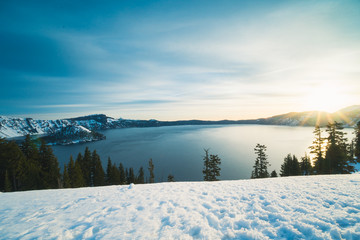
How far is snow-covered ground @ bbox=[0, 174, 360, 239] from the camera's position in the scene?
3.78 m

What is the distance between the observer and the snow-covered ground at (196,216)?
3783mm

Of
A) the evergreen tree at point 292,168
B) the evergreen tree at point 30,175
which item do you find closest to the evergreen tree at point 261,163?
the evergreen tree at point 292,168

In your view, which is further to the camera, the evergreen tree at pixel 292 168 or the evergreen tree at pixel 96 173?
the evergreen tree at pixel 292 168

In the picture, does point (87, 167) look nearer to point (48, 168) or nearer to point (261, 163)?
point (48, 168)

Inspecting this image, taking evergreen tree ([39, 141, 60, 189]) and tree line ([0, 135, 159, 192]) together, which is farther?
evergreen tree ([39, 141, 60, 189])

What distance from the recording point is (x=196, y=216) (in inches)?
185

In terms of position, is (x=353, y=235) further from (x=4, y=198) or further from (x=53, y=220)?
(x=4, y=198)

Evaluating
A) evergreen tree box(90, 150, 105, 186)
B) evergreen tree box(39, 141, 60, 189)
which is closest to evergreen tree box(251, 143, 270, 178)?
evergreen tree box(90, 150, 105, 186)

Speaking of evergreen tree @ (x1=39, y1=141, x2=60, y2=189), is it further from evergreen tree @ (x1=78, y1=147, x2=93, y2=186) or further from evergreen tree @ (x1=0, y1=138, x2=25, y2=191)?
evergreen tree @ (x1=78, y1=147, x2=93, y2=186)

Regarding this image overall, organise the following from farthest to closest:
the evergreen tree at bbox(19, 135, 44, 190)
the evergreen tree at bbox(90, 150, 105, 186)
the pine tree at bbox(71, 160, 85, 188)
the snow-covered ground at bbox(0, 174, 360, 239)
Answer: the evergreen tree at bbox(90, 150, 105, 186)
the pine tree at bbox(71, 160, 85, 188)
the evergreen tree at bbox(19, 135, 44, 190)
the snow-covered ground at bbox(0, 174, 360, 239)

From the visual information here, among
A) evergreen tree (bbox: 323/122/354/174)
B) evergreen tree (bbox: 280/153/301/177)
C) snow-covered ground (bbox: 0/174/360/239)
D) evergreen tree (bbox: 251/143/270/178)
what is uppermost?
snow-covered ground (bbox: 0/174/360/239)

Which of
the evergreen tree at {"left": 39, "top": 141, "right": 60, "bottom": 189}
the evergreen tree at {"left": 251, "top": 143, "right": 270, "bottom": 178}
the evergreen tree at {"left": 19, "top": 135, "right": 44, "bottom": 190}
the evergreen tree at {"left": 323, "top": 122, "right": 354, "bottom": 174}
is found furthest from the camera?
the evergreen tree at {"left": 251, "top": 143, "right": 270, "bottom": 178}

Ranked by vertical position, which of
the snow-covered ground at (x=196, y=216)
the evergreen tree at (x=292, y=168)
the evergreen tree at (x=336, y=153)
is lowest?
the evergreen tree at (x=292, y=168)

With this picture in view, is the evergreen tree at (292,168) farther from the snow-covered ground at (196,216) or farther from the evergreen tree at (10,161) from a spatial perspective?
the evergreen tree at (10,161)
